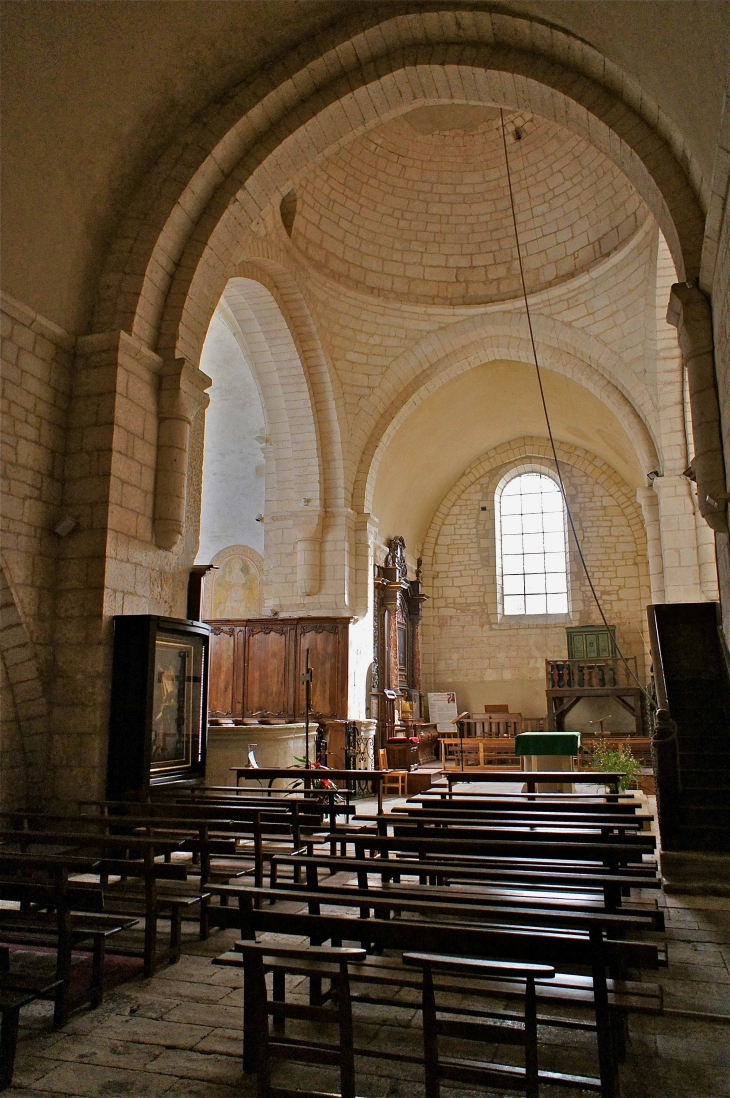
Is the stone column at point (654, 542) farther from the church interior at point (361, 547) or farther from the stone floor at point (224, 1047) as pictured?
the stone floor at point (224, 1047)

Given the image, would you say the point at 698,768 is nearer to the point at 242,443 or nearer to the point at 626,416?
the point at 626,416

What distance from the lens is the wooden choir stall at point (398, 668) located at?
40.1 feet

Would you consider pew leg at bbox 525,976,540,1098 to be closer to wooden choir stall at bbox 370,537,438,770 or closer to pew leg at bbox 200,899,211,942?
pew leg at bbox 200,899,211,942

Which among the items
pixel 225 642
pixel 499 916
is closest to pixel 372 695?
pixel 225 642

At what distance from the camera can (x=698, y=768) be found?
232 inches

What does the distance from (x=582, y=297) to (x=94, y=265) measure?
7127 mm

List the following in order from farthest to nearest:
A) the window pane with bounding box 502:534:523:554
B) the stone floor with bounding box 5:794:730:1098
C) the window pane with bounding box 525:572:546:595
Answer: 1. the window pane with bounding box 502:534:523:554
2. the window pane with bounding box 525:572:546:595
3. the stone floor with bounding box 5:794:730:1098

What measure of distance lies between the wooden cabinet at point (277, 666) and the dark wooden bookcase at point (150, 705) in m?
4.70

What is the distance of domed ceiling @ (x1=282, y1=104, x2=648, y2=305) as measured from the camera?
1055 cm

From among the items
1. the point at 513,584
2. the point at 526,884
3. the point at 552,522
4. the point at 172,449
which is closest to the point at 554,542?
the point at 552,522

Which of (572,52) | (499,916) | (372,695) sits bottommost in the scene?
(499,916)

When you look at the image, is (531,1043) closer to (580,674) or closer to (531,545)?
(580,674)

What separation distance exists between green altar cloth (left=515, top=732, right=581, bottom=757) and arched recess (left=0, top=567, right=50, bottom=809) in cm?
507

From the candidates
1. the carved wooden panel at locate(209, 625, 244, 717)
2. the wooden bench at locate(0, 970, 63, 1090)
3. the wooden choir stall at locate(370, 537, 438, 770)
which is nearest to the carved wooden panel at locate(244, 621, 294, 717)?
the carved wooden panel at locate(209, 625, 244, 717)
